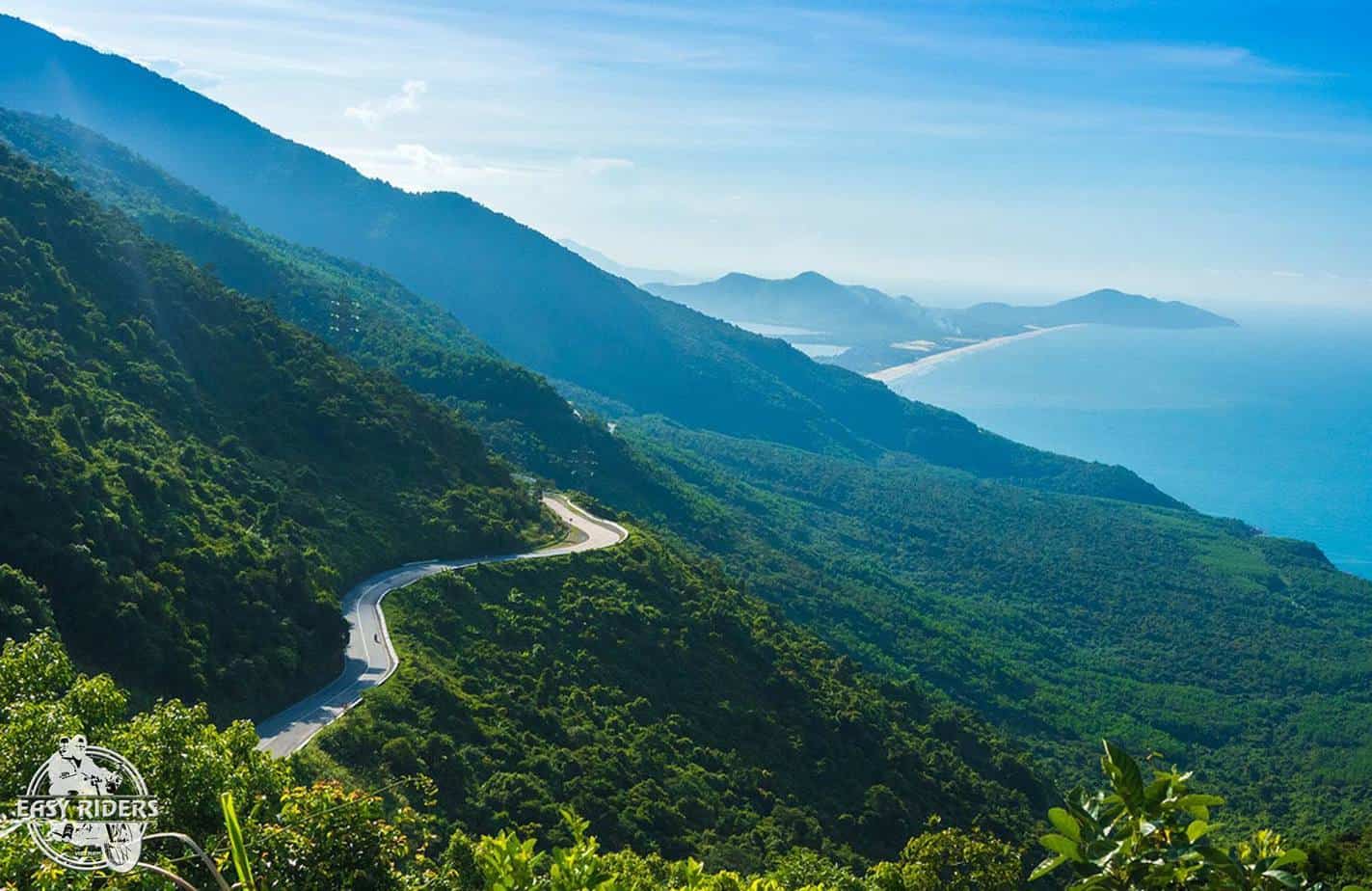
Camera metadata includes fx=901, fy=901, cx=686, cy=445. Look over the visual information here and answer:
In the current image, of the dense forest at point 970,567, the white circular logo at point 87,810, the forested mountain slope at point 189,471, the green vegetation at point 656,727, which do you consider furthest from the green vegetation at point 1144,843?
the dense forest at point 970,567

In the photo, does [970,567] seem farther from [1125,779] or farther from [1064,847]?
[1064,847]

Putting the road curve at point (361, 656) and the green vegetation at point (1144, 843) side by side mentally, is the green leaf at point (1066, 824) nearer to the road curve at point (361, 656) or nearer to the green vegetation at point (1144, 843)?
the green vegetation at point (1144, 843)

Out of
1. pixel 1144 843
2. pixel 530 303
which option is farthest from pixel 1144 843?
pixel 530 303

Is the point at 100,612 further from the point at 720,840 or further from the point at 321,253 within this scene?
the point at 321,253

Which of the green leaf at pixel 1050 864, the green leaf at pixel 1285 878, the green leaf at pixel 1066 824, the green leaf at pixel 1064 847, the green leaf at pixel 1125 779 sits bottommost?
the green leaf at pixel 1050 864

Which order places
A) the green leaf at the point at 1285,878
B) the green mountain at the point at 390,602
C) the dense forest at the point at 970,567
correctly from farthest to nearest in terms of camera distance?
the dense forest at the point at 970,567 < the green mountain at the point at 390,602 < the green leaf at the point at 1285,878

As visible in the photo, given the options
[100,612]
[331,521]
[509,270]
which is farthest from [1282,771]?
[509,270]

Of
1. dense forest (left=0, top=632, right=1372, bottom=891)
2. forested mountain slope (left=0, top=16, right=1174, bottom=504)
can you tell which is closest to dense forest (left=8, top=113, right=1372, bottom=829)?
forested mountain slope (left=0, top=16, right=1174, bottom=504)
